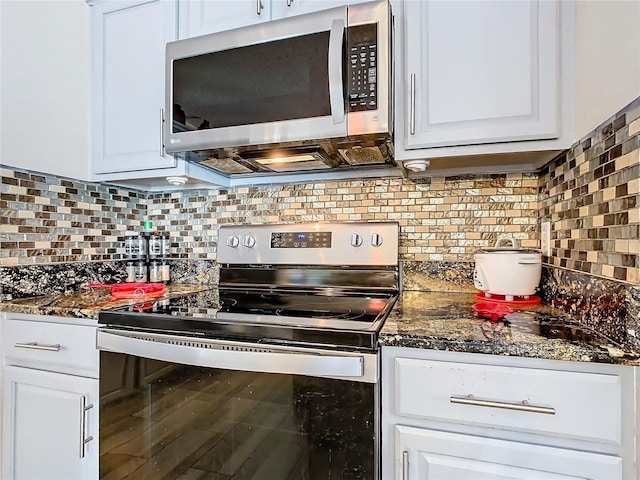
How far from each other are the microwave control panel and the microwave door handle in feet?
0.10

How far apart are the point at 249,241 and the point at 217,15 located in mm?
880

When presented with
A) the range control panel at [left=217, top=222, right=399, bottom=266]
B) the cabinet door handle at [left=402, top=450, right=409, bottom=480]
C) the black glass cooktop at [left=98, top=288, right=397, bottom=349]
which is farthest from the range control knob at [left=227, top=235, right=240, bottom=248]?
the cabinet door handle at [left=402, top=450, right=409, bottom=480]

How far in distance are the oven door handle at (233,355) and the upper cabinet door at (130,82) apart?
0.70m

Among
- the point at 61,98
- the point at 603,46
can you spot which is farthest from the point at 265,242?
the point at 603,46

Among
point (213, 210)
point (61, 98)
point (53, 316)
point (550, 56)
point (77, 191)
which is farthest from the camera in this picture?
point (213, 210)

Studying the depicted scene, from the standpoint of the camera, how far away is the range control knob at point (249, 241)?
1651 millimetres

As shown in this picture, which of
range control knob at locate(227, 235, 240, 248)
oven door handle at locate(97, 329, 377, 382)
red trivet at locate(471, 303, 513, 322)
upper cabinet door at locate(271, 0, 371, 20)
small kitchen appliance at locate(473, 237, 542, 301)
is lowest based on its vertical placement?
oven door handle at locate(97, 329, 377, 382)

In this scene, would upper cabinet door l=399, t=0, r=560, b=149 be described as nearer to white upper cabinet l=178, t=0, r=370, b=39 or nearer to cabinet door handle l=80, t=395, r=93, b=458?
white upper cabinet l=178, t=0, r=370, b=39

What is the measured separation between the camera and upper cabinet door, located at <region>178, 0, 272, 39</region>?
135cm

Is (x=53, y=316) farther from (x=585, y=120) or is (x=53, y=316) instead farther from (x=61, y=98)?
(x=585, y=120)

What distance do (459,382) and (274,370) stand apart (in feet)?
1.39

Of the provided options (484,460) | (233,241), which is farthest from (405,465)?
(233,241)

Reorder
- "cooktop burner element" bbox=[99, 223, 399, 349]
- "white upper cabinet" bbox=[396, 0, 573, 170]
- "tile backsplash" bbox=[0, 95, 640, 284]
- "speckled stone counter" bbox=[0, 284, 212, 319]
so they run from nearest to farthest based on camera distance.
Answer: "tile backsplash" bbox=[0, 95, 640, 284] < "cooktop burner element" bbox=[99, 223, 399, 349] < "white upper cabinet" bbox=[396, 0, 573, 170] < "speckled stone counter" bbox=[0, 284, 212, 319]

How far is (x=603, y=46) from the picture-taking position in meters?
0.87
